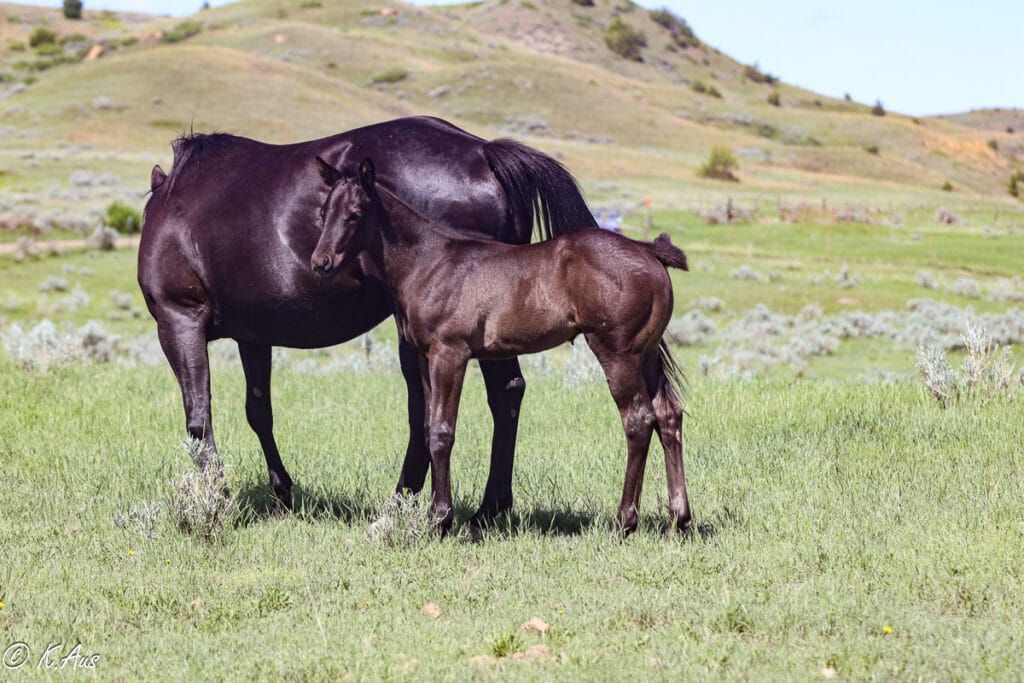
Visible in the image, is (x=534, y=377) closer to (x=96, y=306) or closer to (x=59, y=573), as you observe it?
(x=59, y=573)

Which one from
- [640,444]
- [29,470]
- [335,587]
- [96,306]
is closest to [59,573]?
[335,587]

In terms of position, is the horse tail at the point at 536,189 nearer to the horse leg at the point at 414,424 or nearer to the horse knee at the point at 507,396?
the horse knee at the point at 507,396

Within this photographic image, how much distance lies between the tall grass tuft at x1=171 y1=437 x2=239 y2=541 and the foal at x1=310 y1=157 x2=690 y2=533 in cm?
138

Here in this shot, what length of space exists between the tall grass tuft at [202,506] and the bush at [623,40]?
5797 inches

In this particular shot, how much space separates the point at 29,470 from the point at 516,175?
4.60m

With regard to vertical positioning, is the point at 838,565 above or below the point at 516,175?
below

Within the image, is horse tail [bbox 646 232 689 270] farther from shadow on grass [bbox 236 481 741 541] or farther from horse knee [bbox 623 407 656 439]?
→ shadow on grass [bbox 236 481 741 541]

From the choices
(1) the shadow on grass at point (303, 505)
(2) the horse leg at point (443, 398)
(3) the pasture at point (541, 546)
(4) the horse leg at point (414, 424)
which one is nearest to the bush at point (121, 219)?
(3) the pasture at point (541, 546)

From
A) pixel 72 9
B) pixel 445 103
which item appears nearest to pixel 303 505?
pixel 445 103

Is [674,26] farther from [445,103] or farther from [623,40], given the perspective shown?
[445,103]

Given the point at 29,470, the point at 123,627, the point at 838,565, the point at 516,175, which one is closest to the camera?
the point at 123,627

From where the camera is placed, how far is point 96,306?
25.9 meters

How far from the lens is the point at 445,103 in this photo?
93.9 m

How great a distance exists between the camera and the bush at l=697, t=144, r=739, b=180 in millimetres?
72244
